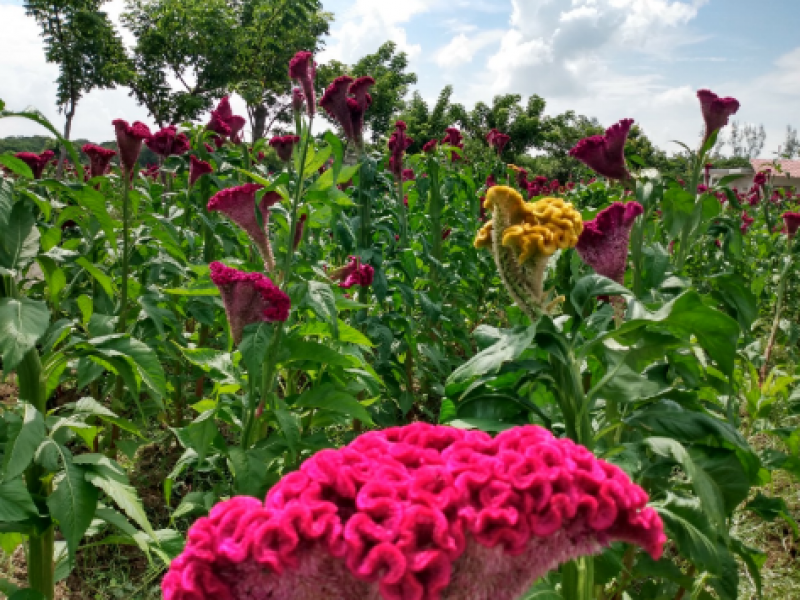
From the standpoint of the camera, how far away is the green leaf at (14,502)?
5.21 ft

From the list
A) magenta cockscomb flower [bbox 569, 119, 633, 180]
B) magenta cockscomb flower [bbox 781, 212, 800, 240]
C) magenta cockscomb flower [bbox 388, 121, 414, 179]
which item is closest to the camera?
magenta cockscomb flower [bbox 569, 119, 633, 180]

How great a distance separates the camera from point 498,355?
4.84ft

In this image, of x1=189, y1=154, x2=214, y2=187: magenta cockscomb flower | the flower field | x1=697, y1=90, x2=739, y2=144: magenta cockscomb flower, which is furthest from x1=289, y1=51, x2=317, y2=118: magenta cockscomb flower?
x1=697, y1=90, x2=739, y2=144: magenta cockscomb flower

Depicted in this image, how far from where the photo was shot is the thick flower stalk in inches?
55.7

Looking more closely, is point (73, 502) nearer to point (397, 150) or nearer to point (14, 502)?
point (14, 502)

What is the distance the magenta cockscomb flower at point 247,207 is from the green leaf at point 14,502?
1.06m

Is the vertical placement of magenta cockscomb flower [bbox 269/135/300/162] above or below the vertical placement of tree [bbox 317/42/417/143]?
below

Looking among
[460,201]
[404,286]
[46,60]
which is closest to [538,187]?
[460,201]

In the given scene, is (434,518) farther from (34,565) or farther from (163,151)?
(163,151)

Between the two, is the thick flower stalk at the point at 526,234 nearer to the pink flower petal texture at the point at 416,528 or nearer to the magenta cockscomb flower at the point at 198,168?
the pink flower petal texture at the point at 416,528

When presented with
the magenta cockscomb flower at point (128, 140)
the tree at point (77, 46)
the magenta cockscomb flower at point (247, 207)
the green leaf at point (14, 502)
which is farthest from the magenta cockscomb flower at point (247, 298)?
the tree at point (77, 46)

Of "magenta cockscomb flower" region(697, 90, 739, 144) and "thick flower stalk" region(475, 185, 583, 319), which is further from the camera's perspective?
"magenta cockscomb flower" region(697, 90, 739, 144)

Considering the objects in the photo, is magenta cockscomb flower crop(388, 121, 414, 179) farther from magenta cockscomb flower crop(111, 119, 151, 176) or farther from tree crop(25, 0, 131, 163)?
tree crop(25, 0, 131, 163)

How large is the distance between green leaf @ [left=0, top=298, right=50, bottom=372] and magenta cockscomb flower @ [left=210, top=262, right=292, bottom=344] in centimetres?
48
